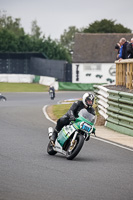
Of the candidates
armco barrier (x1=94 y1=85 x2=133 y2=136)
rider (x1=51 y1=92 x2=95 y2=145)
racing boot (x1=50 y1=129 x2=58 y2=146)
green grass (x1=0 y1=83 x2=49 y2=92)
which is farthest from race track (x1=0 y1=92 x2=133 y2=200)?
green grass (x1=0 y1=83 x2=49 y2=92)

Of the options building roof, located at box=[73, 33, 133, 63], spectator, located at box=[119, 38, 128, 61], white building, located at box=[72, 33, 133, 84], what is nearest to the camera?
spectator, located at box=[119, 38, 128, 61]

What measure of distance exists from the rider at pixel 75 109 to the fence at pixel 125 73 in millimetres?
7243

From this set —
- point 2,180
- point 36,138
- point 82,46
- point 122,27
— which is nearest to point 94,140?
point 36,138

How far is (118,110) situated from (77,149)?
302 inches

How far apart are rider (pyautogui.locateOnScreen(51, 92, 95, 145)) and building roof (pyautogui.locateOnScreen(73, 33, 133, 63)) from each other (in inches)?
2596

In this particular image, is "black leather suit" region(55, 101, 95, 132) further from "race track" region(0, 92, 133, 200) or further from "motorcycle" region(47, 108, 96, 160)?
"race track" region(0, 92, 133, 200)

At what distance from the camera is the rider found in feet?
39.2

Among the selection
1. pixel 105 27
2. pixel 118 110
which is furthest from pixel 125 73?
pixel 105 27

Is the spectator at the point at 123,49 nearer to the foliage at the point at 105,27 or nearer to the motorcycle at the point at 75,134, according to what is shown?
the motorcycle at the point at 75,134

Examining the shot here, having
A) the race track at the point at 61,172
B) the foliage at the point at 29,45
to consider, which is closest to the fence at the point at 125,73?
the race track at the point at 61,172

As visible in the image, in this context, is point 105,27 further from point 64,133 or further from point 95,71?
point 64,133

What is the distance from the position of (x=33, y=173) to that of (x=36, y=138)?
622 centimetres

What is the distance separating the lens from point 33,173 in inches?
393

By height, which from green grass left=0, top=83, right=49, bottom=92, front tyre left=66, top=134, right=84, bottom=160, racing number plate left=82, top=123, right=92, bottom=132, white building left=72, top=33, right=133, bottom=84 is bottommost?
green grass left=0, top=83, right=49, bottom=92
